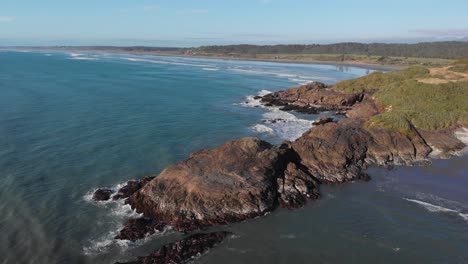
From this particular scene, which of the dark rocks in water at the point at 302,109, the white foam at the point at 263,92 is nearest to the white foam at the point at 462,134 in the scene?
the dark rocks in water at the point at 302,109

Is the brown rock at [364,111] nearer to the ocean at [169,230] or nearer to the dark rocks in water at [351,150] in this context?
the ocean at [169,230]

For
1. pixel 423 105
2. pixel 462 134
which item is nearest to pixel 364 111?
pixel 423 105

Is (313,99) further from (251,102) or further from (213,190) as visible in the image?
(213,190)

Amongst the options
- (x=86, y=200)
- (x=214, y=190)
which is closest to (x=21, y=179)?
(x=86, y=200)

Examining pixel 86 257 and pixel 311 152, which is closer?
pixel 86 257

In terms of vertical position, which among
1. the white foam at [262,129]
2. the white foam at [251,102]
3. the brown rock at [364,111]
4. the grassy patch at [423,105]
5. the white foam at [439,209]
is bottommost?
the white foam at [439,209]

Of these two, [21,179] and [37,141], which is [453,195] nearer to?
[21,179]

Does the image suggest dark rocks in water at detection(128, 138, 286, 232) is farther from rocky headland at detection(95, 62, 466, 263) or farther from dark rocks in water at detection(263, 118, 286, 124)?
dark rocks in water at detection(263, 118, 286, 124)
